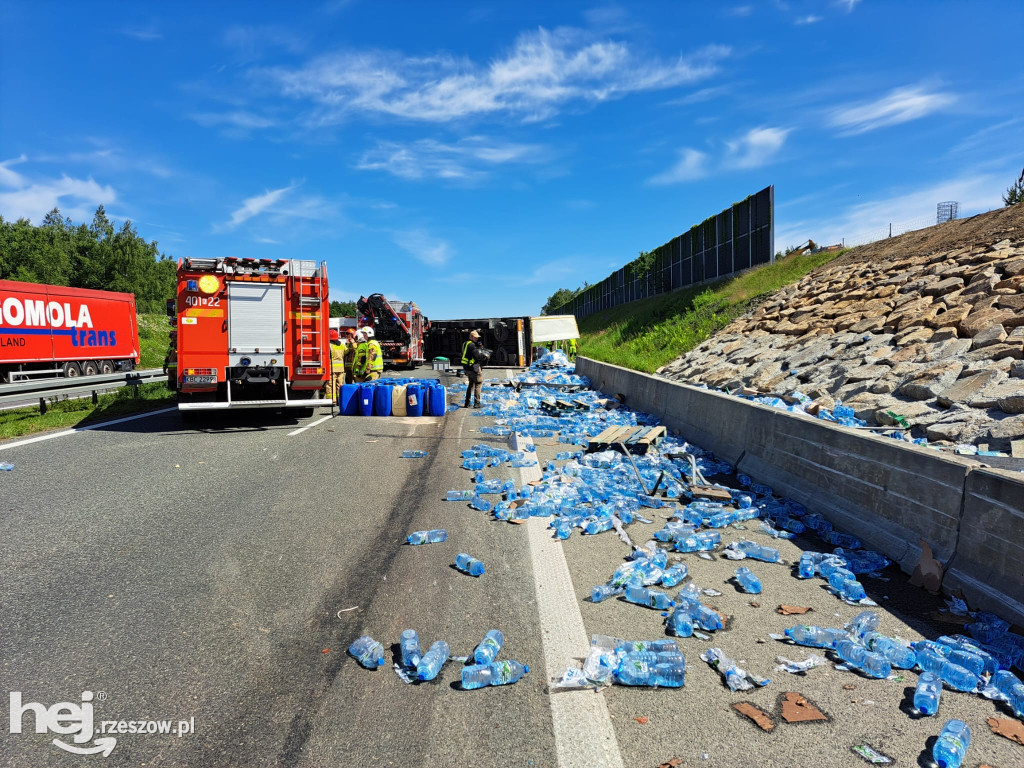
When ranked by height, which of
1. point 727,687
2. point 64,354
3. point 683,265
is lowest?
point 727,687

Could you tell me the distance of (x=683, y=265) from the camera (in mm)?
32062

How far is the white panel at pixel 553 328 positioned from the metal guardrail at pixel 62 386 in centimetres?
2017

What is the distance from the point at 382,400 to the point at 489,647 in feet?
34.6

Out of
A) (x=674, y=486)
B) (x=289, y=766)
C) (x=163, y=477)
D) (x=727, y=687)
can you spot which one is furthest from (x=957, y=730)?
(x=163, y=477)

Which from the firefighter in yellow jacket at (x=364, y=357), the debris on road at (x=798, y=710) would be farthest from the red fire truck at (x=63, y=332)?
the debris on road at (x=798, y=710)

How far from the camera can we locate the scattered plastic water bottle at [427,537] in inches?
199

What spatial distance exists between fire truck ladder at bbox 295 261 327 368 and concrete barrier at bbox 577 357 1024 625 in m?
8.19

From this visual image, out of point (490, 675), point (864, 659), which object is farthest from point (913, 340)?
point (490, 675)

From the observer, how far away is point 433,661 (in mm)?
3107

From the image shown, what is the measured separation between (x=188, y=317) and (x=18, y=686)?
962 centimetres

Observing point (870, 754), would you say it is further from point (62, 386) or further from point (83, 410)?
point (83, 410)

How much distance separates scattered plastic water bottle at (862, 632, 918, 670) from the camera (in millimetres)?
3176

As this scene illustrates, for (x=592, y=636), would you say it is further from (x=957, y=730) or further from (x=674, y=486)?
(x=674, y=486)

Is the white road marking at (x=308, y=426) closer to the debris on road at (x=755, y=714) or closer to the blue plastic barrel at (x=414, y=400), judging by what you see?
the blue plastic barrel at (x=414, y=400)
